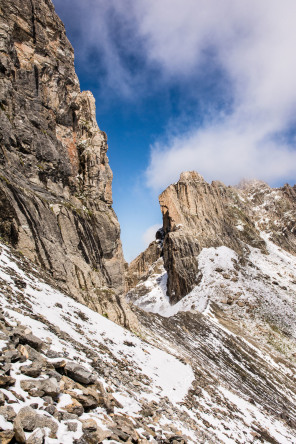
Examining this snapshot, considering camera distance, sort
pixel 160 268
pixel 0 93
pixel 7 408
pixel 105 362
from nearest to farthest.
Result: pixel 7 408, pixel 105 362, pixel 0 93, pixel 160 268

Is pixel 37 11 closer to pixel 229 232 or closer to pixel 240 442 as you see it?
pixel 240 442

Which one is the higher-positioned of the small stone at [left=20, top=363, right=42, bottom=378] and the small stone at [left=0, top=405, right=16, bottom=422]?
the small stone at [left=20, top=363, right=42, bottom=378]

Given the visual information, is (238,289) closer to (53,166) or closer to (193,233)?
(193,233)

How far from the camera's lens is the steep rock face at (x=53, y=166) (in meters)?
22.3

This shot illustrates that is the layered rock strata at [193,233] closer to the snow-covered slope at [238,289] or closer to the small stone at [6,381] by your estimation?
the snow-covered slope at [238,289]

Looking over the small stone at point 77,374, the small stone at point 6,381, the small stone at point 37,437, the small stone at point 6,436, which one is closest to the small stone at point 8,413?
the small stone at point 6,436

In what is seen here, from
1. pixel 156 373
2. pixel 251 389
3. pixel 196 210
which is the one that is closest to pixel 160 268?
pixel 196 210

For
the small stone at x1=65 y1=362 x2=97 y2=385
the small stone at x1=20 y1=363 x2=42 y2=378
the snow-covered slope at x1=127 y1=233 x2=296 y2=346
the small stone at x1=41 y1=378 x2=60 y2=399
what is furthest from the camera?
the snow-covered slope at x1=127 y1=233 x2=296 y2=346

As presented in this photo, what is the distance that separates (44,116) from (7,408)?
33.9m

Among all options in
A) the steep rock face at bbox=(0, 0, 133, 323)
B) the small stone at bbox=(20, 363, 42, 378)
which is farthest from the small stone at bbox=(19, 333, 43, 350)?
the steep rock face at bbox=(0, 0, 133, 323)

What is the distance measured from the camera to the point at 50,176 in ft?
98.5

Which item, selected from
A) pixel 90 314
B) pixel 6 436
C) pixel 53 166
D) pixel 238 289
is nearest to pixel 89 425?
pixel 6 436

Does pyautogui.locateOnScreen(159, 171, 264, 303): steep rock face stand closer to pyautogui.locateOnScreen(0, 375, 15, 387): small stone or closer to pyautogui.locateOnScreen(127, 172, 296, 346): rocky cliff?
pyautogui.locateOnScreen(127, 172, 296, 346): rocky cliff

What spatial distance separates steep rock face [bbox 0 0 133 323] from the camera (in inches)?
878
